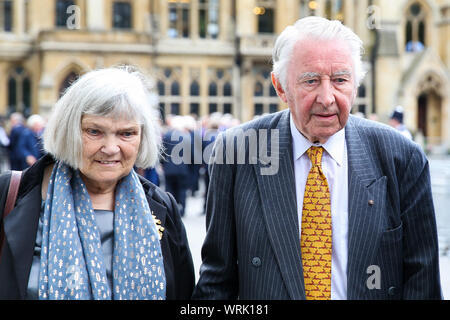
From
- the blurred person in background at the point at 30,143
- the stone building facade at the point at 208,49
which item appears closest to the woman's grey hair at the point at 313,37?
the blurred person in background at the point at 30,143

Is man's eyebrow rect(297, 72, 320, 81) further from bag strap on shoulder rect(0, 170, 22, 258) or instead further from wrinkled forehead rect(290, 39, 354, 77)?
bag strap on shoulder rect(0, 170, 22, 258)

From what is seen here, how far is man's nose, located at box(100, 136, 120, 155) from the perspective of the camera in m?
2.33

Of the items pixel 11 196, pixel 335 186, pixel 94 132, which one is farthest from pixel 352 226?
pixel 11 196

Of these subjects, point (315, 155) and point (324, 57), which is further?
point (315, 155)

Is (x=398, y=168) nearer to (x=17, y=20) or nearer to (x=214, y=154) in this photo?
(x=214, y=154)

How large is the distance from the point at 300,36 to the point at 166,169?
8863 millimetres

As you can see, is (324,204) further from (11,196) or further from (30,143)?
(30,143)

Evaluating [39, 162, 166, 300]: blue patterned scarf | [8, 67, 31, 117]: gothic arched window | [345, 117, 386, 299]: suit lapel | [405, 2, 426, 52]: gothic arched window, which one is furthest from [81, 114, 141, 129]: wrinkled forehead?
[405, 2, 426, 52]: gothic arched window

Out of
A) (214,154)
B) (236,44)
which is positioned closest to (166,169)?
(214,154)

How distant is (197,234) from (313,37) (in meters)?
6.99

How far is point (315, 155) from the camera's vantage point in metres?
2.35

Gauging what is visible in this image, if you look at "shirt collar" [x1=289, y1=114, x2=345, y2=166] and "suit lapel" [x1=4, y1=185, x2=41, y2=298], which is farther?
"shirt collar" [x1=289, y1=114, x2=345, y2=166]

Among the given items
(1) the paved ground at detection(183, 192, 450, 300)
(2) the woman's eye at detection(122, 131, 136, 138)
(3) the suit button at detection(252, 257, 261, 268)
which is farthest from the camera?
(1) the paved ground at detection(183, 192, 450, 300)
